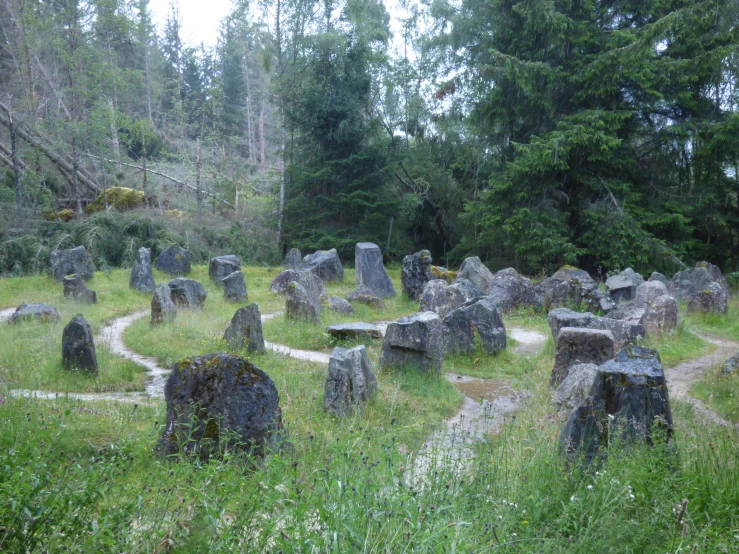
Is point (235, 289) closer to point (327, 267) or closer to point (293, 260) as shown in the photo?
point (327, 267)

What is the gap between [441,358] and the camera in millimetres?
9320

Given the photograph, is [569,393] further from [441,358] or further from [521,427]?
[441,358]

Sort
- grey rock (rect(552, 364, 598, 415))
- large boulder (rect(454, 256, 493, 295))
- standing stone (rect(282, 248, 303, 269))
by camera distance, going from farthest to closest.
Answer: standing stone (rect(282, 248, 303, 269)) < large boulder (rect(454, 256, 493, 295)) < grey rock (rect(552, 364, 598, 415))

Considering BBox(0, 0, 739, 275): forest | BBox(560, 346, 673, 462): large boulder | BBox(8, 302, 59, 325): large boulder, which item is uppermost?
BBox(0, 0, 739, 275): forest

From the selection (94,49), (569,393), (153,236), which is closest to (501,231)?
(153,236)

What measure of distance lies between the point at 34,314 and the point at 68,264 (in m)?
6.53

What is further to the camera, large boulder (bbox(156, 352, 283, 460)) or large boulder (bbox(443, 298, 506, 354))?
large boulder (bbox(443, 298, 506, 354))

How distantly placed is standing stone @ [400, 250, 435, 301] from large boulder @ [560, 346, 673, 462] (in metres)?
12.0

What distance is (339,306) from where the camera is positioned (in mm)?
14234

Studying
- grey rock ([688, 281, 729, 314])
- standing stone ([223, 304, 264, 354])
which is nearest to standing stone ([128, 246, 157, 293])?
standing stone ([223, 304, 264, 354])

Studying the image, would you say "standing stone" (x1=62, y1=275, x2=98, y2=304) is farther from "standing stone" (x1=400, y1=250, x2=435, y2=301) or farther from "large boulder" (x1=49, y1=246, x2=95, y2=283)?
"standing stone" (x1=400, y1=250, x2=435, y2=301)

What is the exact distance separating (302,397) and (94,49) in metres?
22.0

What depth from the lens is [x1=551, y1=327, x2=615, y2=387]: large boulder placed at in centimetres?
846

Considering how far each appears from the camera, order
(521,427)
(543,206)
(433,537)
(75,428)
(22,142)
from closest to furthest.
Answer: (433,537) → (75,428) → (521,427) → (543,206) → (22,142)
